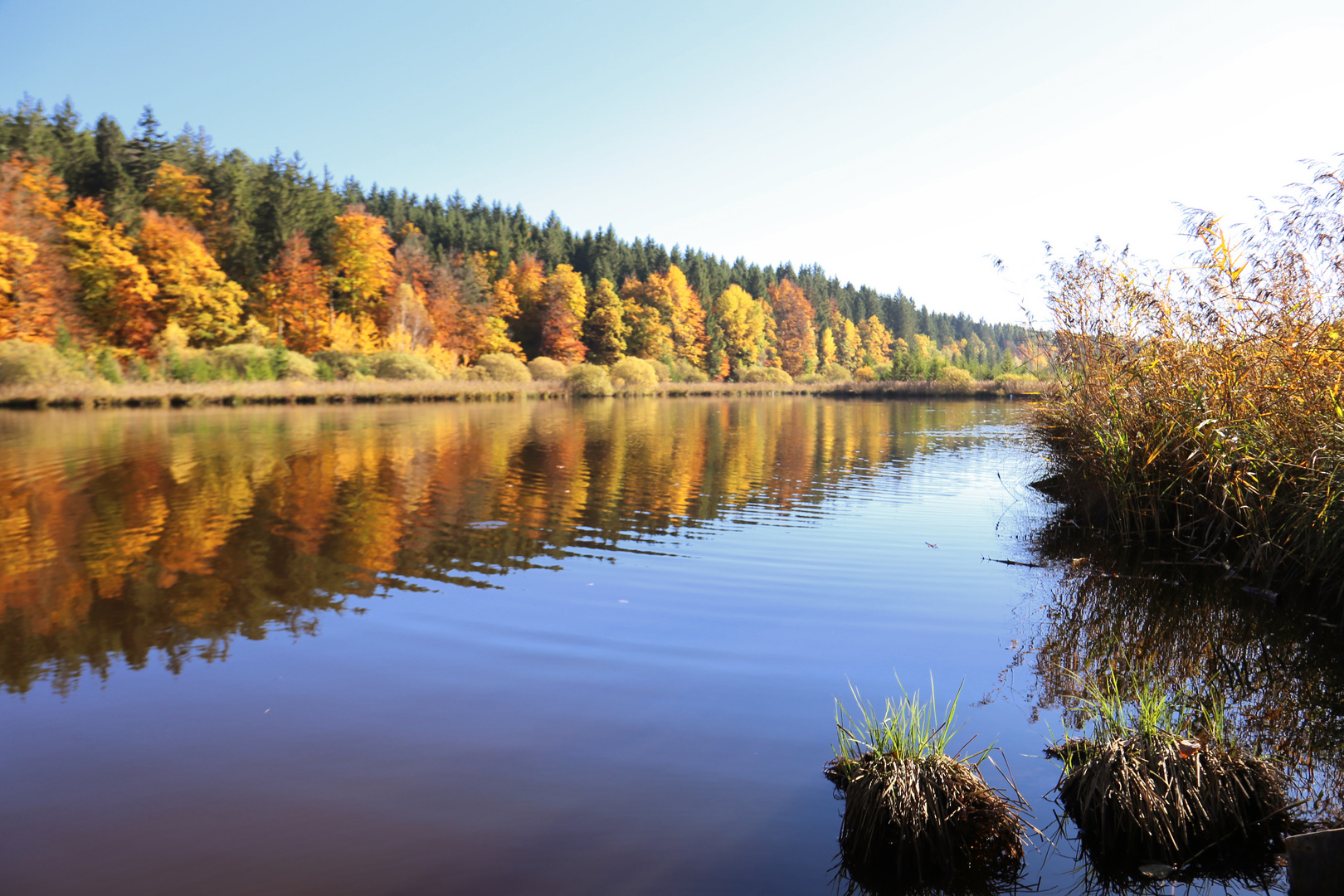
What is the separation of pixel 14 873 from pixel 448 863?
1885mm

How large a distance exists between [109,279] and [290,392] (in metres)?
16.5

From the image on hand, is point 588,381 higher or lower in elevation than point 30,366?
lower

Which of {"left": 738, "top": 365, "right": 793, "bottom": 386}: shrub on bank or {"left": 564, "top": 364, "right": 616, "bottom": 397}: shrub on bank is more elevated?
{"left": 738, "top": 365, "right": 793, "bottom": 386}: shrub on bank

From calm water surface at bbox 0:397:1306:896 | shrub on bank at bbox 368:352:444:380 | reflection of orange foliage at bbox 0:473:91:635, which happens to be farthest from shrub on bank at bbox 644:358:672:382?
reflection of orange foliage at bbox 0:473:91:635

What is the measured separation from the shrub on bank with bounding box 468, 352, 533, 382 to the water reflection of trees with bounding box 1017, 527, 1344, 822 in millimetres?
53200

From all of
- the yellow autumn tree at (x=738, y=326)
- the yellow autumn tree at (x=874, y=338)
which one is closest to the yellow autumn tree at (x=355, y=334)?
the yellow autumn tree at (x=738, y=326)

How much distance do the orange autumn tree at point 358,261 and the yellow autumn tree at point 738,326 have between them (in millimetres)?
46210

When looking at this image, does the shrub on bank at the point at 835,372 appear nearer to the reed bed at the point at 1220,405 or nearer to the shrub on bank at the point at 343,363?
the shrub on bank at the point at 343,363

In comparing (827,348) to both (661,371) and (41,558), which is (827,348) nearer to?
(661,371)

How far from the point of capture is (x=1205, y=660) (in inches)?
260

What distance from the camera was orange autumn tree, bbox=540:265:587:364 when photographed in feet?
266

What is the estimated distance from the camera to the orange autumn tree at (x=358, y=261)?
62188 mm

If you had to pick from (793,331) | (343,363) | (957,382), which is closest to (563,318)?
(343,363)

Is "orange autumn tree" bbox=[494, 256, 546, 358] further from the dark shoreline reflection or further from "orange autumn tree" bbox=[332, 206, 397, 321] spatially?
the dark shoreline reflection
